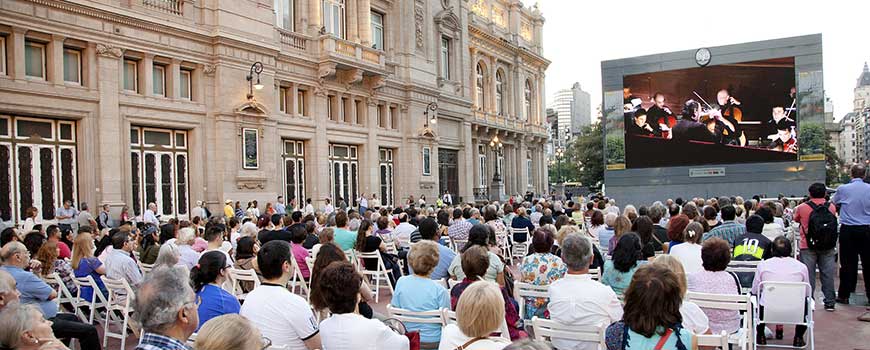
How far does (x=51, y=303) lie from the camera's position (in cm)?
627

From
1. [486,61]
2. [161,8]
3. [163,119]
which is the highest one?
[486,61]

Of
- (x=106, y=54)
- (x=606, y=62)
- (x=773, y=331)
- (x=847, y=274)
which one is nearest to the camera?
(x=773, y=331)

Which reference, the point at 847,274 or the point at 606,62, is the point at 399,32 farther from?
the point at 847,274

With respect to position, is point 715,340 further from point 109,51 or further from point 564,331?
point 109,51

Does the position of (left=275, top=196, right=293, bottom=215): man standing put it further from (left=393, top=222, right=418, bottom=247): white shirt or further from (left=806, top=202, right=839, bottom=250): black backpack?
(left=806, top=202, right=839, bottom=250): black backpack

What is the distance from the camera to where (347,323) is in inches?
157

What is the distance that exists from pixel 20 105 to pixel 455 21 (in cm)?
2509

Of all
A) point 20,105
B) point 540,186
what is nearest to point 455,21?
point 540,186

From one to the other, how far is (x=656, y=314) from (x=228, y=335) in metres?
2.31

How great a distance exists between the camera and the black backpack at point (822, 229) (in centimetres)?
833

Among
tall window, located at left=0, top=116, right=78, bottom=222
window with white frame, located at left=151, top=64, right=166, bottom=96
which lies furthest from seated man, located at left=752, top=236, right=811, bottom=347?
window with white frame, located at left=151, top=64, right=166, bottom=96

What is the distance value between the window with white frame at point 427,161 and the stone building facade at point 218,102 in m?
0.14

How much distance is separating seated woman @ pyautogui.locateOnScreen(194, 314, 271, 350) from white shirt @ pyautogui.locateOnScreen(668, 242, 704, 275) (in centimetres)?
551

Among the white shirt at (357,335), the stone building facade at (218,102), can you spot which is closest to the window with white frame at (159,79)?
the stone building facade at (218,102)
